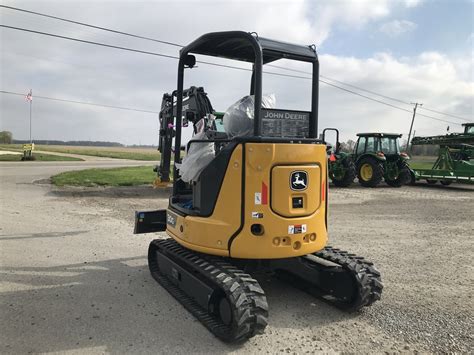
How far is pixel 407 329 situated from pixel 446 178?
18.2 m

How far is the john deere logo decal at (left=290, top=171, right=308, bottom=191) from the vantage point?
438cm

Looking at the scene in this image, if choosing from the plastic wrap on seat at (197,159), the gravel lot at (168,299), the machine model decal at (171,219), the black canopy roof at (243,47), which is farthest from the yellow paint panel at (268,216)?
the machine model decal at (171,219)

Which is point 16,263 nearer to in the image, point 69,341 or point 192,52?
point 69,341

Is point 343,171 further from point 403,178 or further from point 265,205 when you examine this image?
point 265,205

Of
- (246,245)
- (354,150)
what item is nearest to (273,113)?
(246,245)

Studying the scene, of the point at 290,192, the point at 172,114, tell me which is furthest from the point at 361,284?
the point at 172,114

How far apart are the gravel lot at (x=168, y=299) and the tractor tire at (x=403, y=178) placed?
1073 cm

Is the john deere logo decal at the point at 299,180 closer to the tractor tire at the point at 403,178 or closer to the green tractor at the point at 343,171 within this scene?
the green tractor at the point at 343,171

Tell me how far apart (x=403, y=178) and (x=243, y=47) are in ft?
55.0

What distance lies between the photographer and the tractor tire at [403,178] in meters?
20.0

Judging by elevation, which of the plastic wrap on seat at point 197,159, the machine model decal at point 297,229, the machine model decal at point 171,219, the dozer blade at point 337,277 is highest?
the plastic wrap on seat at point 197,159

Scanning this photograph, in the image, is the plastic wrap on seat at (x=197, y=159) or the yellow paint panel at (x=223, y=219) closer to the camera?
the yellow paint panel at (x=223, y=219)

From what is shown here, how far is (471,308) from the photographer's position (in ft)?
16.0

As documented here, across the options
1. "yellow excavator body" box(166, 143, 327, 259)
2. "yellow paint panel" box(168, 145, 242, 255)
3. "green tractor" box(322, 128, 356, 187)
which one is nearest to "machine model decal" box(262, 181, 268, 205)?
"yellow excavator body" box(166, 143, 327, 259)
